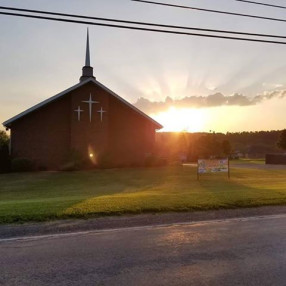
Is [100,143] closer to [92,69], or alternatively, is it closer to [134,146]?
[134,146]

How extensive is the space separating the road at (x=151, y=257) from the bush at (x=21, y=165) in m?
21.4

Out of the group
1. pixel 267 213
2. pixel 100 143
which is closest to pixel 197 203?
pixel 267 213

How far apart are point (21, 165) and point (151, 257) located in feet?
77.3

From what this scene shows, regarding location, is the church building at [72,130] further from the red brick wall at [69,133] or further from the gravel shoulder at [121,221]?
the gravel shoulder at [121,221]

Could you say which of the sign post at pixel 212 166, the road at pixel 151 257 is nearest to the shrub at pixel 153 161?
the sign post at pixel 212 166

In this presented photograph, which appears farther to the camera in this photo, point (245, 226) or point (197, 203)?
point (197, 203)

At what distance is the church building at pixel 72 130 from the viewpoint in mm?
29078

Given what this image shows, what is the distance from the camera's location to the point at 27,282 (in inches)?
192

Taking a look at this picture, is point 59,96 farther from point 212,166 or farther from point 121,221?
point 121,221

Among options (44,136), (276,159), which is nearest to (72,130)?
(44,136)

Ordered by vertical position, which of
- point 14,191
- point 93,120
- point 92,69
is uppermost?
point 92,69

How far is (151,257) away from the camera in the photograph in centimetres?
594

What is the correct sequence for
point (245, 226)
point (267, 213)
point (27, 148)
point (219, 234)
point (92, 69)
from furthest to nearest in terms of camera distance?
point (92, 69) < point (27, 148) < point (267, 213) < point (245, 226) < point (219, 234)

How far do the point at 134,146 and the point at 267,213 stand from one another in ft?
71.7
